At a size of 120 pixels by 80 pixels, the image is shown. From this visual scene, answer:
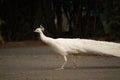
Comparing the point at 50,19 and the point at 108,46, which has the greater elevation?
the point at 108,46

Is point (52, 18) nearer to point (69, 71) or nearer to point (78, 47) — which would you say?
point (78, 47)

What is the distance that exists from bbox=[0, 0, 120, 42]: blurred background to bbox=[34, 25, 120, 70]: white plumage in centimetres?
1706

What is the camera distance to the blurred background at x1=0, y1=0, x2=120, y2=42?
3453 centimetres

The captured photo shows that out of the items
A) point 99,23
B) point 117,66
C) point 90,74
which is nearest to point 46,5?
point 99,23

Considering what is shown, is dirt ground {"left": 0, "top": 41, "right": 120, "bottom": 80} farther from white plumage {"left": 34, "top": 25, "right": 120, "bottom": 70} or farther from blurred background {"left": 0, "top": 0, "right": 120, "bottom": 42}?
blurred background {"left": 0, "top": 0, "right": 120, "bottom": 42}

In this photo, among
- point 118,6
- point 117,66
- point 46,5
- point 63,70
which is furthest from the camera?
point 46,5

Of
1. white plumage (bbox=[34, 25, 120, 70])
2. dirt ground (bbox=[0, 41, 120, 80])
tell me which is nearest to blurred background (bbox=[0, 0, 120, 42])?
dirt ground (bbox=[0, 41, 120, 80])

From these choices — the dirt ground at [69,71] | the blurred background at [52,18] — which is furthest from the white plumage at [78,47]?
the blurred background at [52,18]

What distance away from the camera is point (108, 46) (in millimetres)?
16078

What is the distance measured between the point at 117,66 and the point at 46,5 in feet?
61.0

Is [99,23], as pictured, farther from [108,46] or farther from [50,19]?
[108,46]

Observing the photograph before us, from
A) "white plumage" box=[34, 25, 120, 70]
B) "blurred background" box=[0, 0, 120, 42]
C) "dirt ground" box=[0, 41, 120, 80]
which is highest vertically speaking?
"white plumage" box=[34, 25, 120, 70]

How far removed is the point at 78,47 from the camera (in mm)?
15789

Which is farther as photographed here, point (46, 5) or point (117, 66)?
point (46, 5)
